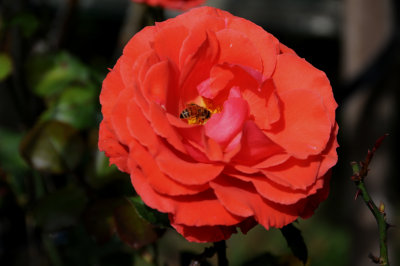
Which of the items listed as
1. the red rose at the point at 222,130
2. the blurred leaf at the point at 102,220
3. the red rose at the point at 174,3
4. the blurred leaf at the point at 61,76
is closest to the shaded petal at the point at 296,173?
the red rose at the point at 222,130

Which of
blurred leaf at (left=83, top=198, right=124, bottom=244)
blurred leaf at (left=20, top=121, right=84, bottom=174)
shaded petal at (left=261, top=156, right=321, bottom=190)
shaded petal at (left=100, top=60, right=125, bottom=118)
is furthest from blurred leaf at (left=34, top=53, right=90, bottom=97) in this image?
shaded petal at (left=261, top=156, right=321, bottom=190)

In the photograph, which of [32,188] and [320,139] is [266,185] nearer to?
[320,139]

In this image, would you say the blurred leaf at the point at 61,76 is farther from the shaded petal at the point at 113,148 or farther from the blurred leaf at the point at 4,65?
the shaded petal at the point at 113,148

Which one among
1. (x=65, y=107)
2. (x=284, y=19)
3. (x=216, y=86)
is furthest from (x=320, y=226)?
(x=216, y=86)

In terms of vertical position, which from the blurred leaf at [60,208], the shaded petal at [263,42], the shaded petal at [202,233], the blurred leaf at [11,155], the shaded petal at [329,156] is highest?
the shaded petal at [263,42]

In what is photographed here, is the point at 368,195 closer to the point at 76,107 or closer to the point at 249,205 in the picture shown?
the point at 249,205

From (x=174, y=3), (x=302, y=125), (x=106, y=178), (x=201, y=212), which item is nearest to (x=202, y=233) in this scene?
(x=201, y=212)
